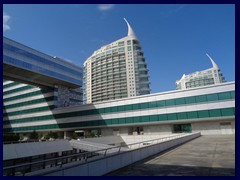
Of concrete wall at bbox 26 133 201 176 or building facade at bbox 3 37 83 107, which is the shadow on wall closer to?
concrete wall at bbox 26 133 201 176

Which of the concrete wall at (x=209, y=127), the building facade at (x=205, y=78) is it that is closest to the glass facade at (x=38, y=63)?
the concrete wall at (x=209, y=127)

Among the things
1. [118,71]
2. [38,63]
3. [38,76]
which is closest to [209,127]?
[38,63]

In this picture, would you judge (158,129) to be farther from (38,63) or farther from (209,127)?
(38,63)

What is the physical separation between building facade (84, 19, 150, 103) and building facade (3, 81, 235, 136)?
5613 cm

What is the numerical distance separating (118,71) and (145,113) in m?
77.0

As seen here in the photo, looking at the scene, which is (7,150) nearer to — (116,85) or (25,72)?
(25,72)

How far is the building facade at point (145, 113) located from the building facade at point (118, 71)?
56.1m

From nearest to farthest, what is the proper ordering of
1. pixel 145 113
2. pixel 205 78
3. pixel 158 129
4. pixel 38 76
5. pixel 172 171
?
pixel 172 171 → pixel 145 113 → pixel 158 129 → pixel 38 76 → pixel 205 78

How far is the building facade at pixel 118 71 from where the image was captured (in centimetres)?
10944

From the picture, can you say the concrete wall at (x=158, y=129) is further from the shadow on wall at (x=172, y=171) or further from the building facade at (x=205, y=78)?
the building facade at (x=205, y=78)

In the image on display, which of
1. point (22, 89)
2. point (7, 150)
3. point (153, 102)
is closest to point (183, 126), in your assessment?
point (153, 102)

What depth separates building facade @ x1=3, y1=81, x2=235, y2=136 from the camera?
36938mm

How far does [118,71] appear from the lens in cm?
11838

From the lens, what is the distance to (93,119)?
50.5 meters
